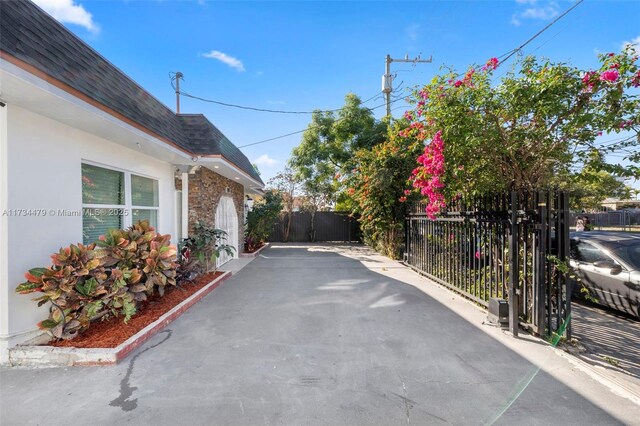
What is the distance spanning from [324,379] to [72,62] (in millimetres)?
4690

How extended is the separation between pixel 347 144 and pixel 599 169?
1275 centimetres

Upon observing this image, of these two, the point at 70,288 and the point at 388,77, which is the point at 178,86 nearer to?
the point at 388,77

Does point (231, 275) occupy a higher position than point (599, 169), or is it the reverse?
point (599, 169)

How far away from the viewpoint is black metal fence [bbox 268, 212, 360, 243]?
54.1ft

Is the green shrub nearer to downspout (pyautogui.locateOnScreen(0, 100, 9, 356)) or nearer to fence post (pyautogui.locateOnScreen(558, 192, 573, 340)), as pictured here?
downspout (pyautogui.locateOnScreen(0, 100, 9, 356))

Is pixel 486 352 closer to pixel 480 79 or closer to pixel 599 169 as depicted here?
pixel 599 169

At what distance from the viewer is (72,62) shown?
3471 mm

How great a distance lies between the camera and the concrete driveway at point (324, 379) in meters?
2.25

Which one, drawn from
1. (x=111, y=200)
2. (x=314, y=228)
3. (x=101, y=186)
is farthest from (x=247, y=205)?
Result: (x=101, y=186)

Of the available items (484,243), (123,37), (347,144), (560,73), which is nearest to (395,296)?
(484,243)


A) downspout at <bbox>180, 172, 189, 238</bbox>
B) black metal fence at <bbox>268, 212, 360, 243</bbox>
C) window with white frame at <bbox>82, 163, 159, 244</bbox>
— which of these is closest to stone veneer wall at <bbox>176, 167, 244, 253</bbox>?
downspout at <bbox>180, 172, 189, 238</bbox>

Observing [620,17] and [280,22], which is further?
[280,22]

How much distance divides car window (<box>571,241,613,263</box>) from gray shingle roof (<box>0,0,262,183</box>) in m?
7.77

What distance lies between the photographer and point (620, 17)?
490 cm
